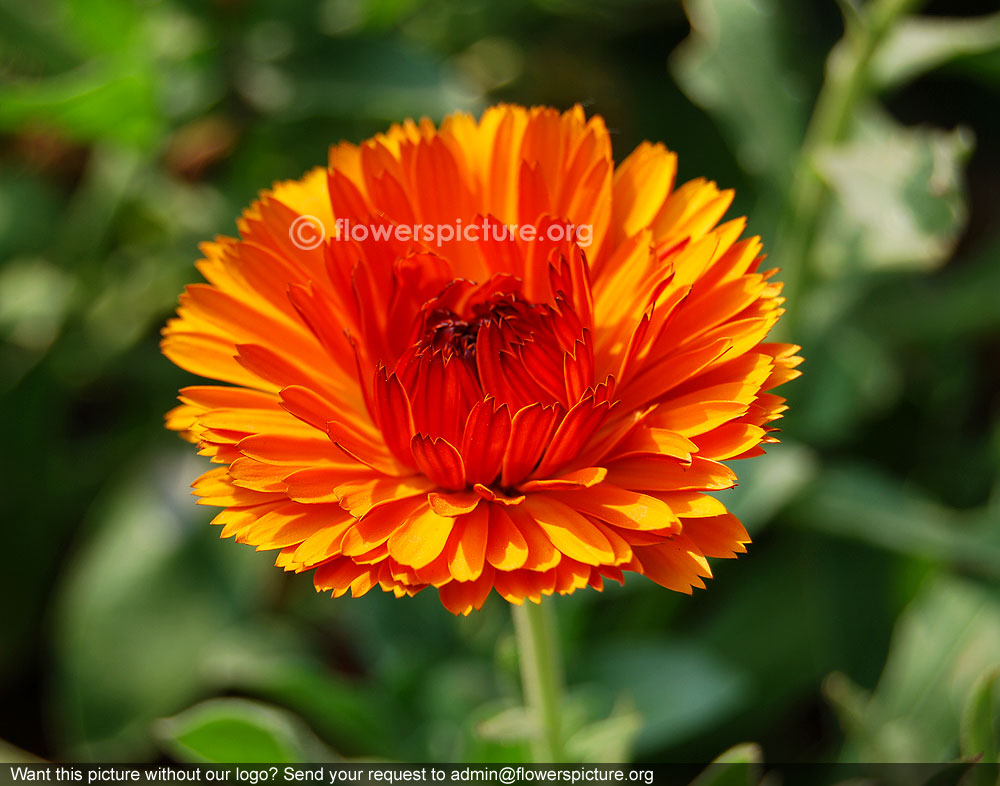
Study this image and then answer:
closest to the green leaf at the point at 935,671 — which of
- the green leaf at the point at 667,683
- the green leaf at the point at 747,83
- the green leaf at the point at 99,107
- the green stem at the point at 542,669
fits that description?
the green leaf at the point at 667,683

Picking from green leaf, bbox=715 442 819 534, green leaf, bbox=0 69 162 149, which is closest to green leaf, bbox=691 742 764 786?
green leaf, bbox=715 442 819 534

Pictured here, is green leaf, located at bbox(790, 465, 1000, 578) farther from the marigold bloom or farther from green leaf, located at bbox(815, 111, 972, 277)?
the marigold bloom

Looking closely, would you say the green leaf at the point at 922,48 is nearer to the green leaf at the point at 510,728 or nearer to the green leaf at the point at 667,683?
the green leaf at the point at 667,683

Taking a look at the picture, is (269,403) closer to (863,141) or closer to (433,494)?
(433,494)

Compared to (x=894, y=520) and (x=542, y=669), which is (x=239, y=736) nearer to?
(x=542, y=669)

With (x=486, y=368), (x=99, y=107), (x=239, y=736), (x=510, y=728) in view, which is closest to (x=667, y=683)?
(x=510, y=728)

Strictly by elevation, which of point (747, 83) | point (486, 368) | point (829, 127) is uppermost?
point (747, 83)

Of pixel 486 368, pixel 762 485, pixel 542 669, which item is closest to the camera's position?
pixel 486 368
